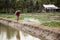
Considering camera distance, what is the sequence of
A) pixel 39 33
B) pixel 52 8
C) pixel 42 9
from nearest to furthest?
pixel 39 33, pixel 52 8, pixel 42 9

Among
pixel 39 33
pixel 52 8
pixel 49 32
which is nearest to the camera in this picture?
pixel 49 32

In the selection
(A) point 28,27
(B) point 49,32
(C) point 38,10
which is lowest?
(C) point 38,10

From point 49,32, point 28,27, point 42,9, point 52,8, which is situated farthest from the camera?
point 42,9

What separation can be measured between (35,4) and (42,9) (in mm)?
3285

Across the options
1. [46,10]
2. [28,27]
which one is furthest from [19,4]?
[28,27]

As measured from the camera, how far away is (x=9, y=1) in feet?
179

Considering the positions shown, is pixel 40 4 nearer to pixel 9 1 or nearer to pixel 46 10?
pixel 46 10

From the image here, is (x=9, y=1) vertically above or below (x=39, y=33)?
below

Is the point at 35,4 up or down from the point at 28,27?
down

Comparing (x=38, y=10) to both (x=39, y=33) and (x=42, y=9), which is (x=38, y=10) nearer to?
(x=42, y=9)

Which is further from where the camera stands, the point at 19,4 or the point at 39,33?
the point at 19,4

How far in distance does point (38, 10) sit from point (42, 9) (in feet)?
5.97

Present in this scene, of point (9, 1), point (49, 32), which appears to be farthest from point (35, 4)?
point (49, 32)

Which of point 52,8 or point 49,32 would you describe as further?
point 52,8
